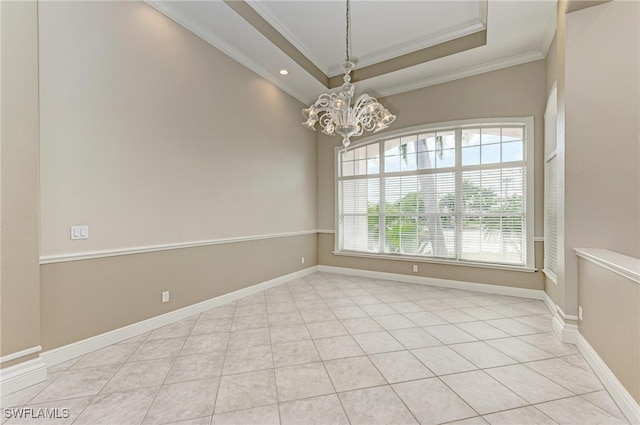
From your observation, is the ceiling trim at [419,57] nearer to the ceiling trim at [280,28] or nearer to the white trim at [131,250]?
the ceiling trim at [280,28]

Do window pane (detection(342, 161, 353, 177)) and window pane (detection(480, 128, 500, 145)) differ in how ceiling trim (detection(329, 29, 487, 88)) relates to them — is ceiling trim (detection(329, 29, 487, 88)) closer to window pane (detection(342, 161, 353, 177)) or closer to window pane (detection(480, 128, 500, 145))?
window pane (detection(480, 128, 500, 145))

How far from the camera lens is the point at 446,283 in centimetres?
447

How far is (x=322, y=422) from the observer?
1606mm

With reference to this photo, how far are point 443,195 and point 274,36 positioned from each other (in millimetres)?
3629

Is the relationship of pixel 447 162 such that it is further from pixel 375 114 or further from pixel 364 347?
pixel 364 347

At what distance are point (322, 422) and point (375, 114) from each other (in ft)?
9.29

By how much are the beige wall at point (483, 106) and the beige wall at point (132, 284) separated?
247 centimetres

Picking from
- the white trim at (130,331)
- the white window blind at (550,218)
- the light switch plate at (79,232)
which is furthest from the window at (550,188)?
the light switch plate at (79,232)

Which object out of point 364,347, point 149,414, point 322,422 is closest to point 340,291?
point 364,347

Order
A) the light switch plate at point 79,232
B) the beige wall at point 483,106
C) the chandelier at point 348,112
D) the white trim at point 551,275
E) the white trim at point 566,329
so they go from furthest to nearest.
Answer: the beige wall at point 483,106 < the white trim at point 551,275 < the chandelier at point 348,112 < the white trim at point 566,329 < the light switch plate at point 79,232

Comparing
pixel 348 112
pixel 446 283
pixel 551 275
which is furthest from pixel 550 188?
Answer: pixel 348 112

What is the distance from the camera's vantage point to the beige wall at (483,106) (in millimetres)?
3795

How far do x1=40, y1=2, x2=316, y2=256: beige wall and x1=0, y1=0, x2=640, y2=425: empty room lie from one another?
20mm

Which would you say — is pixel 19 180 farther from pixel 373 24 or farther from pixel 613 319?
pixel 613 319
